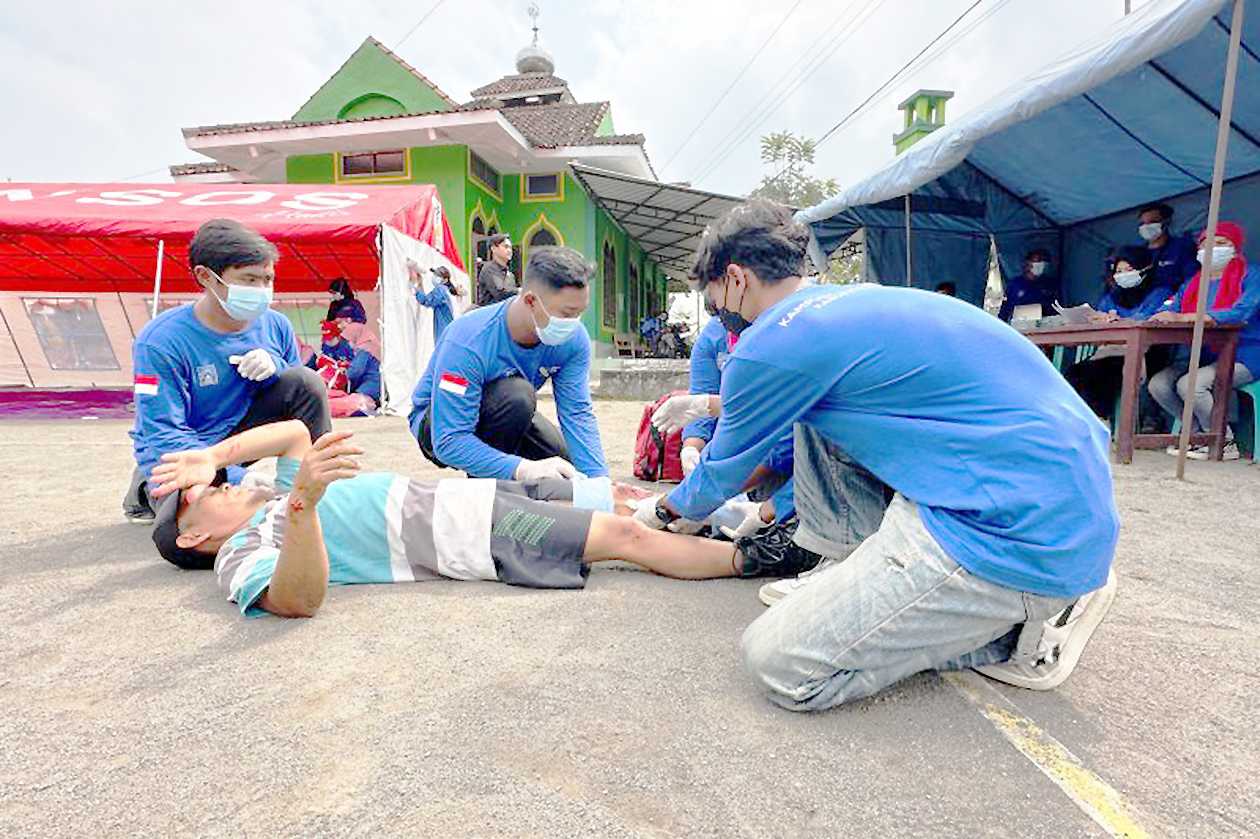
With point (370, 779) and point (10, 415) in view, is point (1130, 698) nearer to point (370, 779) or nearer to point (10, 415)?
point (370, 779)

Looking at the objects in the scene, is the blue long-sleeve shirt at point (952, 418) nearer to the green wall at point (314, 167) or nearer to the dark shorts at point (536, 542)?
the dark shorts at point (536, 542)

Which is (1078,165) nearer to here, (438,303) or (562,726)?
(438,303)

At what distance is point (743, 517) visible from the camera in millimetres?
2264

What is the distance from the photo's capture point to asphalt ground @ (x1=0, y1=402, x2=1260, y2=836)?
0.99m

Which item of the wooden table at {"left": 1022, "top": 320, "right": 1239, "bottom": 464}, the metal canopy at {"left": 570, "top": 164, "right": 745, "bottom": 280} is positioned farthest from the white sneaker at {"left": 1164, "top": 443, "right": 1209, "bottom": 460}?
the metal canopy at {"left": 570, "top": 164, "right": 745, "bottom": 280}

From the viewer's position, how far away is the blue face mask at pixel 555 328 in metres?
2.70

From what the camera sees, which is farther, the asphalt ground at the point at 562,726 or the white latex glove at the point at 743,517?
the white latex glove at the point at 743,517

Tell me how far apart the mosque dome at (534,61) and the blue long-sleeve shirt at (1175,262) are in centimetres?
1814

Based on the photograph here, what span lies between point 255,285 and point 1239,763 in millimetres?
3133

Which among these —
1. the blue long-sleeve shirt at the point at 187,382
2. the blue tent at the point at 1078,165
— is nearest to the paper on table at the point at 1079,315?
the blue tent at the point at 1078,165

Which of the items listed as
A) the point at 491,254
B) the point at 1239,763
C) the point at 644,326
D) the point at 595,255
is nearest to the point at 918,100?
the point at 644,326

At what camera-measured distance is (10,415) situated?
7.24m

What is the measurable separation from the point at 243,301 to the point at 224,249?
0.66 feet

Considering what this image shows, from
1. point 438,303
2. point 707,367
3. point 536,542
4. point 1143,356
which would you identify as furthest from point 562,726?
point 438,303
